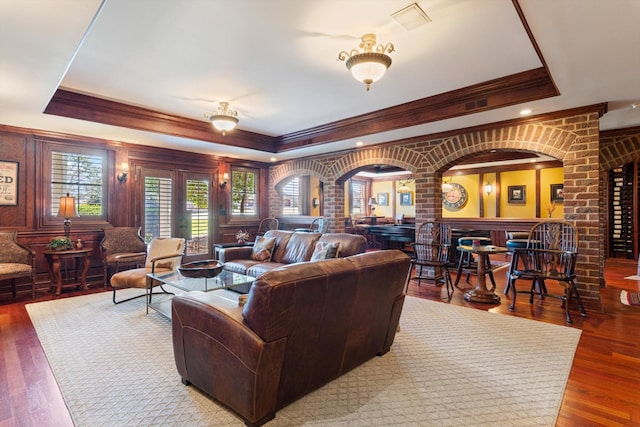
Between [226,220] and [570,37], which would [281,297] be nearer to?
[570,37]

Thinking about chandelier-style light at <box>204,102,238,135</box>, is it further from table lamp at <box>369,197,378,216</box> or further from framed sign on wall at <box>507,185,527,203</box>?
framed sign on wall at <box>507,185,527,203</box>

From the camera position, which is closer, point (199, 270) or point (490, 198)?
point (199, 270)

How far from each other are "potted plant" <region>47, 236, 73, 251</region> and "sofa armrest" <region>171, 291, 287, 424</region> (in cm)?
394

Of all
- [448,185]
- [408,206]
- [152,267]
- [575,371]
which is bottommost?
[575,371]

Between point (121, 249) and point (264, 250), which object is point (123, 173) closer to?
point (121, 249)

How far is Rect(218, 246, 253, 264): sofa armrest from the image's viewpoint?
16.7 feet

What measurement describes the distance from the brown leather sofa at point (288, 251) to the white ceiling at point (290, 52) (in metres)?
1.90

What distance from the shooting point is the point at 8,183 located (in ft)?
15.7

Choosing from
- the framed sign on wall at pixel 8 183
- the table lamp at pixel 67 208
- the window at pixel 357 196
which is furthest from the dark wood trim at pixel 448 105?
the window at pixel 357 196

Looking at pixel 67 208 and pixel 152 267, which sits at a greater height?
pixel 67 208

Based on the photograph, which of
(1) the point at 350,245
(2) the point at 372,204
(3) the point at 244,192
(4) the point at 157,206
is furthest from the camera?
(2) the point at 372,204

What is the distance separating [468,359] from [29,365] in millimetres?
3517

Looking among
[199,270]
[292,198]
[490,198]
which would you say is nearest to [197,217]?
Answer: [292,198]

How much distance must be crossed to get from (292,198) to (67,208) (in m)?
5.42
